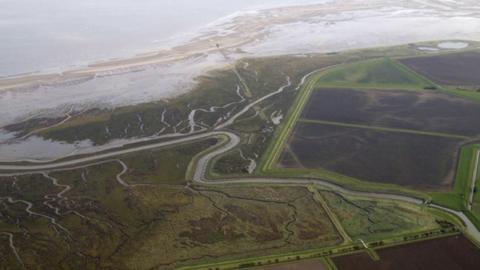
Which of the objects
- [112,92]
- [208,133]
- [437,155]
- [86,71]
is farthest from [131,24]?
[437,155]

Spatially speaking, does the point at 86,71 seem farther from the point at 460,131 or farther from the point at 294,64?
the point at 460,131

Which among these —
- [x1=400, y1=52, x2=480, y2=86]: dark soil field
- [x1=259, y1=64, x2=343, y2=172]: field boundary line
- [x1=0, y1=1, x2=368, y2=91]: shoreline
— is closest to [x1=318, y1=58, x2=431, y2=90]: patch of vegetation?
[x1=259, y1=64, x2=343, y2=172]: field boundary line

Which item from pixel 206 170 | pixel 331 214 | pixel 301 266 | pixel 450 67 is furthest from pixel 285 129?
pixel 450 67

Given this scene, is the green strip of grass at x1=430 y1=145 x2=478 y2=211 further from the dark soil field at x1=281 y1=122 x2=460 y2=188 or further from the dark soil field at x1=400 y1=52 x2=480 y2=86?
the dark soil field at x1=400 y1=52 x2=480 y2=86

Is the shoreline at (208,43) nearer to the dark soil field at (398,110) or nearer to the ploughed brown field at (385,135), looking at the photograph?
the dark soil field at (398,110)

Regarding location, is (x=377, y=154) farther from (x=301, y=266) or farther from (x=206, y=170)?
(x=301, y=266)
